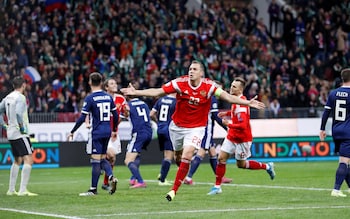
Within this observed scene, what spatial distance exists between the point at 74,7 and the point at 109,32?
1.75 m

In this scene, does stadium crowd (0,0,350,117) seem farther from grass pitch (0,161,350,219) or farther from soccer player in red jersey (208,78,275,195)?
soccer player in red jersey (208,78,275,195)

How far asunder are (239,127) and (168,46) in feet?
58.6

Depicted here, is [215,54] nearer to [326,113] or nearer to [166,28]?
[166,28]

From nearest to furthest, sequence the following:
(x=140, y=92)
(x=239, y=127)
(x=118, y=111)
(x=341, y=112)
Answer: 1. (x=140, y=92)
2. (x=341, y=112)
3. (x=239, y=127)
4. (x=118, y=111)

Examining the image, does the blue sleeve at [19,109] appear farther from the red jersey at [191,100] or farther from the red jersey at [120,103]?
the red jersey at [191,100]

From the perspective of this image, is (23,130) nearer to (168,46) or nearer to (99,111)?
(99,111)


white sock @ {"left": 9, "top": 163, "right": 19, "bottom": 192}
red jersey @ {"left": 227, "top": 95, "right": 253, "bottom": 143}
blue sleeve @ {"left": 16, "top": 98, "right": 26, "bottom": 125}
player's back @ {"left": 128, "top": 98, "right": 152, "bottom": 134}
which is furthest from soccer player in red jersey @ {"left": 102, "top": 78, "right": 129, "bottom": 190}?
red jersey @ {"left": 227, "top": 95, "right": 253, "bottom": 143}

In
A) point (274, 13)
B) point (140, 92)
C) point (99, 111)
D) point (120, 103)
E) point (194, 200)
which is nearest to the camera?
point (140, 92)

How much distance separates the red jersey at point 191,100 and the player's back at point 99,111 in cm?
190

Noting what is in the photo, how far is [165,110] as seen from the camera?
67.0ft

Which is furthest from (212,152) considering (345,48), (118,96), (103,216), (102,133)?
(345,48)

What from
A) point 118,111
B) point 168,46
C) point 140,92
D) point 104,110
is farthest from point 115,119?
point 168,46

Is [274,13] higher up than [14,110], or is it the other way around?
[274,13]

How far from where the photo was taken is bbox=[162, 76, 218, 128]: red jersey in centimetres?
1538
